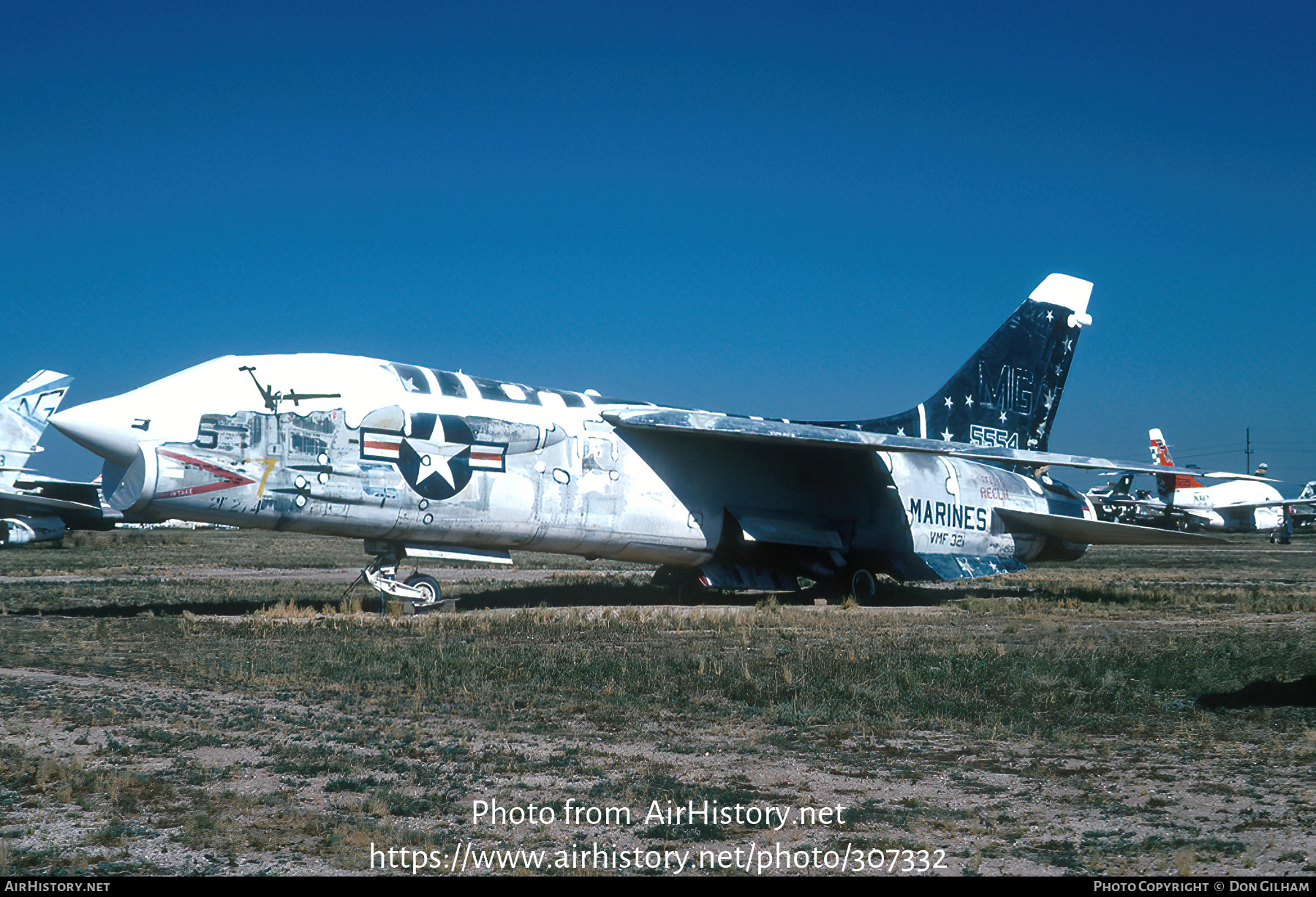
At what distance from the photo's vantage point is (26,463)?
31.6m

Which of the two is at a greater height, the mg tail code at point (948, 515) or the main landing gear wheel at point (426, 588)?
the mg tail code at point (948, 515)

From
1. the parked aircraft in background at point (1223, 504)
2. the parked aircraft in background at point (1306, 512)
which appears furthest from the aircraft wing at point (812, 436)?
the parked aircraft in background at point (1306, 512)

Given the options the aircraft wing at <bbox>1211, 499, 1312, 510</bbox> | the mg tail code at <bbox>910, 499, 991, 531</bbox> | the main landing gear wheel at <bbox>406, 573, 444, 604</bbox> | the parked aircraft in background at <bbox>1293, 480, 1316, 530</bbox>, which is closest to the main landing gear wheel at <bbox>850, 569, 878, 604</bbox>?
the mg tail code at <bbox>910, 499, 991, 531</bbox>

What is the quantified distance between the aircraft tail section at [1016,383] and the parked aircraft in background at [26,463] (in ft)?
80.7

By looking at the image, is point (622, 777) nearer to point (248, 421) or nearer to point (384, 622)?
point (384, 622)

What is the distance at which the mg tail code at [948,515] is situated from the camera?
1858 cm

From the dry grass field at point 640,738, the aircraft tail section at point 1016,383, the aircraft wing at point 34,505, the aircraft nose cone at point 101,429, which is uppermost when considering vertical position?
the aircraft tail section at point 1016,383

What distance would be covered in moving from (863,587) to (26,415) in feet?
84.9

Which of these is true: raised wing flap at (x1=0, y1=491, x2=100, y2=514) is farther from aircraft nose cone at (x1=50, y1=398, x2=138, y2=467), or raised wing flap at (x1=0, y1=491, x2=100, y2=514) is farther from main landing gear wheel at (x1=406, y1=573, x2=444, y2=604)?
aircraft nose cone at (x1=50, y1=398, x2=138, y2=467)

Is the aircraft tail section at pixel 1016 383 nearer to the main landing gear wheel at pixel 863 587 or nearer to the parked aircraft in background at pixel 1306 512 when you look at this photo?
the main landing gear wheel at pixel 863 587

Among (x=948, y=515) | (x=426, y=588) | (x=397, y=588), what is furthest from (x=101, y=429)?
(x=948, y=515)

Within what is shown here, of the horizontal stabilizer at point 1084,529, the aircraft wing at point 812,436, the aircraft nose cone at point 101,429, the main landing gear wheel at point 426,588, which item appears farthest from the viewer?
the horizontal stabilizer at point 1084,529

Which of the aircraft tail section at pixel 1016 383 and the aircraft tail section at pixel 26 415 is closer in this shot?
the aircraft tail section at pixel 1016 383

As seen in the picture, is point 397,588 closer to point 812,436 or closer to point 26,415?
point 812,436
